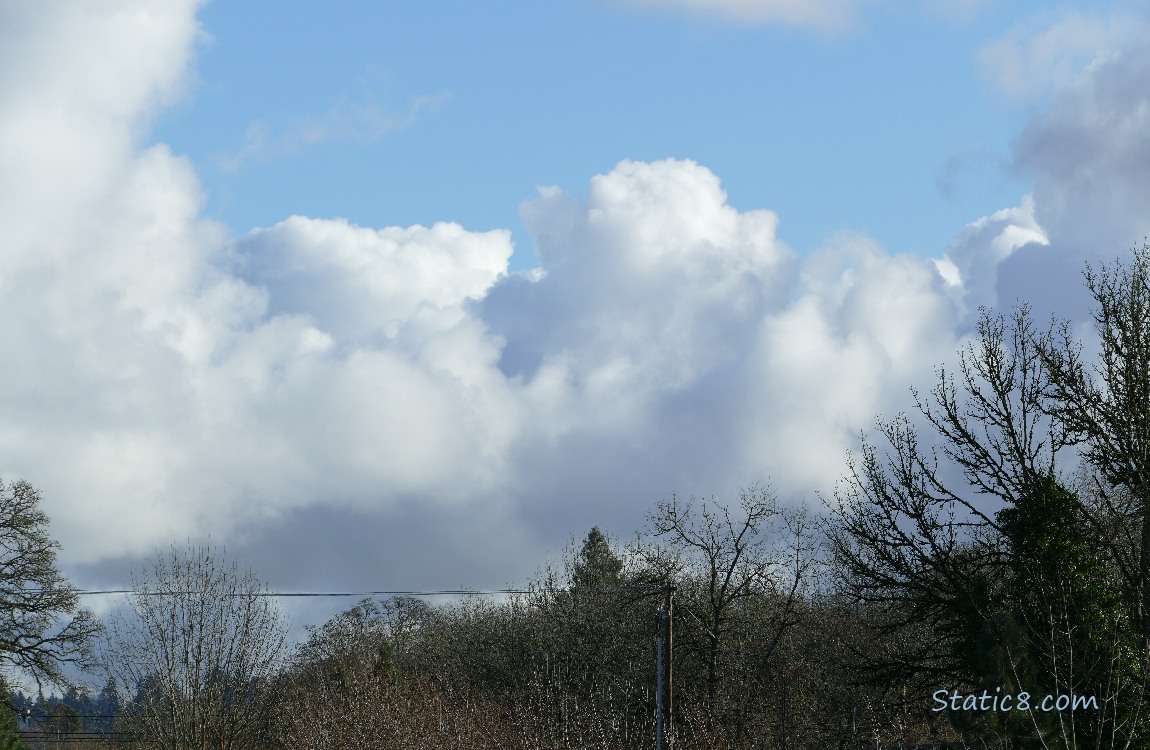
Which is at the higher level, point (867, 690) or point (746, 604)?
point (746, 604)

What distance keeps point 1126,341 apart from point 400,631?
→ 97.4ft

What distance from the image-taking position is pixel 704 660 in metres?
32.2

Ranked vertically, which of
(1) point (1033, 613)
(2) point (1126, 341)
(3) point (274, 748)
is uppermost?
(2) point (1126, 341)

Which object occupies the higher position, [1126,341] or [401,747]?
[1126,341]

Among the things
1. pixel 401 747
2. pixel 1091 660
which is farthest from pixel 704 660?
pixel 1091 660

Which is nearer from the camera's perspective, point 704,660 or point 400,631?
point 704,660

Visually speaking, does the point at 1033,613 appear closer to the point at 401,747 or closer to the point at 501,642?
the point at 401,747

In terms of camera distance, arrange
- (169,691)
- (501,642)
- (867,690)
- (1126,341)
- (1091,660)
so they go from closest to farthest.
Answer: (1091,660)
(169,691)
(1126,341)
(867,690)
(501,642)

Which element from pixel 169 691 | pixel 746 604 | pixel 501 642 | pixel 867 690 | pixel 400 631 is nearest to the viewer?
pixel 169 691

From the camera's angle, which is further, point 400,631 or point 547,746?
point 400,631

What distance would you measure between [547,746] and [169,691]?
696cm

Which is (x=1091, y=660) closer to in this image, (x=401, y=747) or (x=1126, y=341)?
(x=1126, y=341)

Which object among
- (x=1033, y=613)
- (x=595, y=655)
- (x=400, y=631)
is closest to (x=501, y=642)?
(x=595, y=655)

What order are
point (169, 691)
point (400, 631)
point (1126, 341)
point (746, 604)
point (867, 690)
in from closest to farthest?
point (169, 691) < point (1126, 341) < point (867, 690) < point (746, 604) < point (400, 631)
